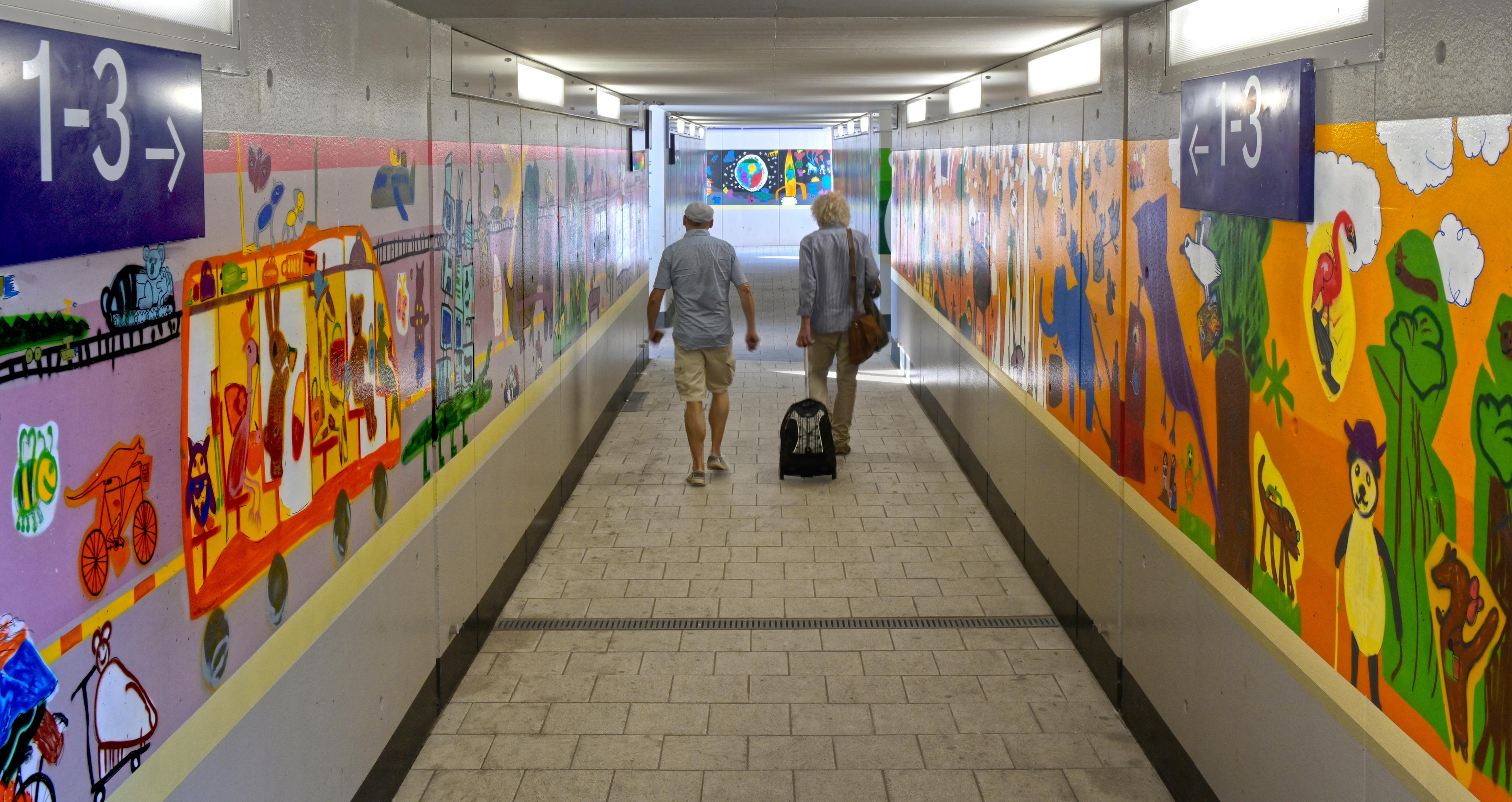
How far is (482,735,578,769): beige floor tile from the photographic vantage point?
14.5 feet

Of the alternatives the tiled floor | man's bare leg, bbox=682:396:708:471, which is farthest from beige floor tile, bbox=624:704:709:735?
man's bare leg, bbox=682:396:708:471

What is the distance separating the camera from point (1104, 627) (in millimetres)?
5016

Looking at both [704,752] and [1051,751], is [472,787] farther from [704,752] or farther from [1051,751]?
[1051,751]

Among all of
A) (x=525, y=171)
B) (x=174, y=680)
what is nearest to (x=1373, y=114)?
(x=174, y=680)

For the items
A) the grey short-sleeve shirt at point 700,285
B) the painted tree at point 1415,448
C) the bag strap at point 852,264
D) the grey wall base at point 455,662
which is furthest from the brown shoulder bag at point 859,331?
the painted tree at point 1415,448

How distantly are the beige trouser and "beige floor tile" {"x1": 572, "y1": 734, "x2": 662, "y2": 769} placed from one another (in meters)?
4.33

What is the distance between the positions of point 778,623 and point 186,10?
3900mm

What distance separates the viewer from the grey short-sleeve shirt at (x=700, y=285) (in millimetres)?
8141

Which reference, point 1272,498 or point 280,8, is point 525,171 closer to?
point 280,8

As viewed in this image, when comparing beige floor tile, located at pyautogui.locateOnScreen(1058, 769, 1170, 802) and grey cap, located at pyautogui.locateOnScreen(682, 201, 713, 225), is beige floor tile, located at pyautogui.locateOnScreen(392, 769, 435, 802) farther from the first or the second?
grey cap, located at pyautogui.locateOnScreen(682, 201, 713, 225)

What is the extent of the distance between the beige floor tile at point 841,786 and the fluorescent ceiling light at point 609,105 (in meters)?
6.03

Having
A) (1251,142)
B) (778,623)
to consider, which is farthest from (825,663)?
(1251,142)

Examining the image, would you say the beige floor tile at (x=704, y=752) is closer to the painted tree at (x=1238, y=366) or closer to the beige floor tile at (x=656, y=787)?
the beige floor tile at (x=656, y=787)

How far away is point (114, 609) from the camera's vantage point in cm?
229
